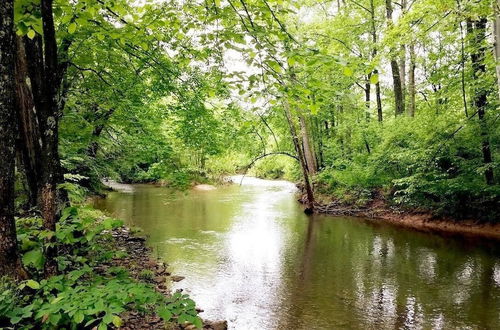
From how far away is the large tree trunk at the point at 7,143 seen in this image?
295 cm

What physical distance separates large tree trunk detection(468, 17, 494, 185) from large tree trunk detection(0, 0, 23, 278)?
10756mm

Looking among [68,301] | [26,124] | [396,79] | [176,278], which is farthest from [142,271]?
[396,79]

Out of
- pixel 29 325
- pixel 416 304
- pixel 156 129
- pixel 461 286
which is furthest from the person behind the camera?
pixel 156 129

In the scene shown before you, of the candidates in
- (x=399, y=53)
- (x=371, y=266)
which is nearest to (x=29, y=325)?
(x=371, y=266)

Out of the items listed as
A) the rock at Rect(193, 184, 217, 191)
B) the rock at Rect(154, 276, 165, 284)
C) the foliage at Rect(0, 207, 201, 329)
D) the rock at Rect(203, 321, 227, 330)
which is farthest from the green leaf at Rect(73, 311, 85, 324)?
the rock at Rect(193, 184, 217, 191)

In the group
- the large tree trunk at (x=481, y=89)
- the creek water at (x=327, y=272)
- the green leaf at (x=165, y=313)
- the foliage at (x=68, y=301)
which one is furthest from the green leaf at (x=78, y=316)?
the large tree trunk at (x=481, y=89)

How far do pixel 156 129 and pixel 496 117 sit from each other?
10029mm

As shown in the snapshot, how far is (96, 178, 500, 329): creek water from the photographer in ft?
19.6

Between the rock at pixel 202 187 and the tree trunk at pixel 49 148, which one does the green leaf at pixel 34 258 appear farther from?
the rock at pixel 202 187

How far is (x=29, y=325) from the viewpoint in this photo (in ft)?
9.16

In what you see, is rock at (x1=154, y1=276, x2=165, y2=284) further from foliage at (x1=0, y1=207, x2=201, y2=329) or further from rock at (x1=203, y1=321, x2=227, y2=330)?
foliage at (x1=0, y1=207, x2=201, y2=329)

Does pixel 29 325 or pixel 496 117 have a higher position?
pixel 496 117

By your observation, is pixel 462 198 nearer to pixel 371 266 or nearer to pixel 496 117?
pixel 496 117

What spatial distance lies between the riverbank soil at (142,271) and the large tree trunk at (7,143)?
185 cm
